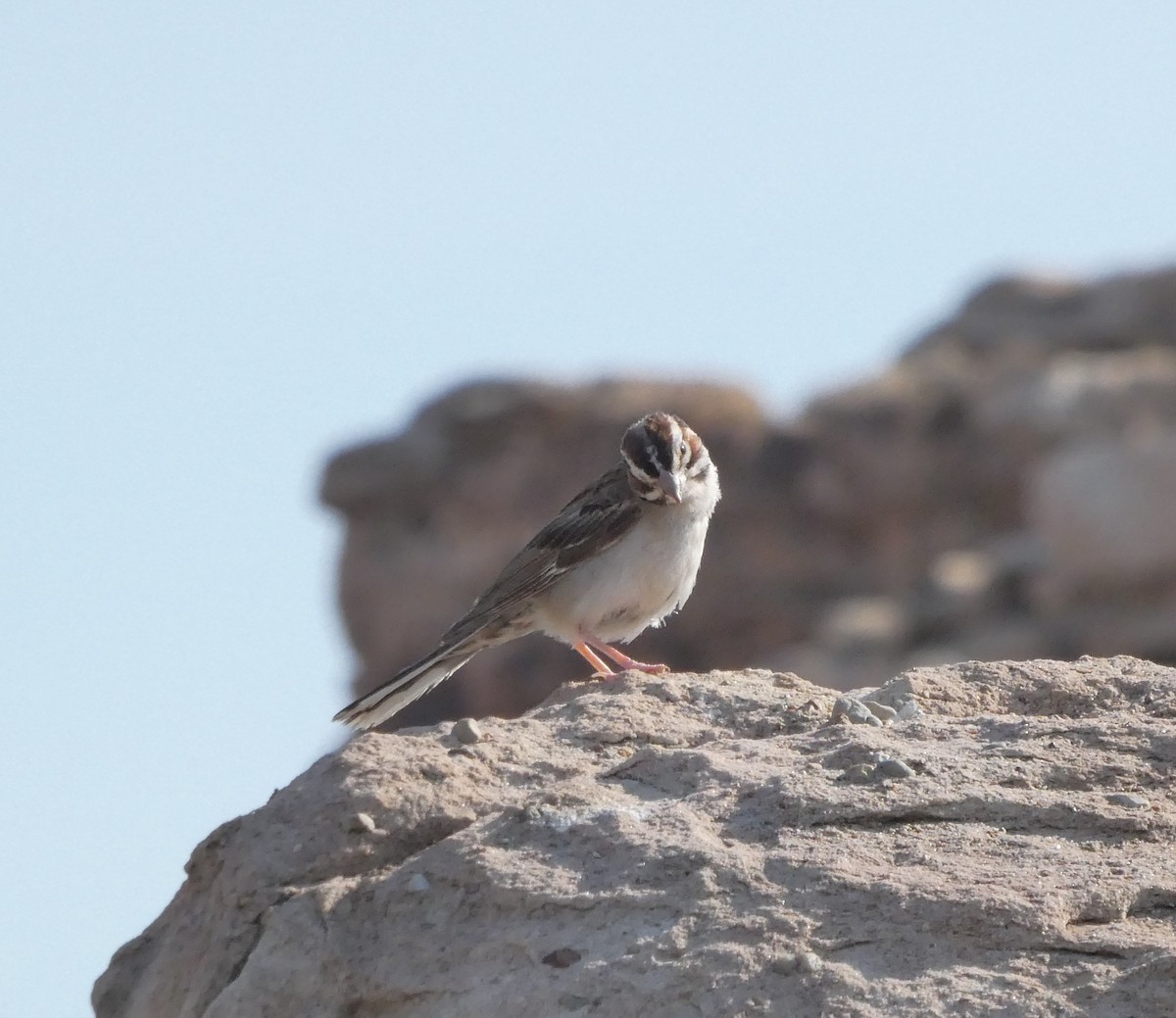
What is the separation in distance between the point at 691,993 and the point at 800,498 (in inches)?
1416

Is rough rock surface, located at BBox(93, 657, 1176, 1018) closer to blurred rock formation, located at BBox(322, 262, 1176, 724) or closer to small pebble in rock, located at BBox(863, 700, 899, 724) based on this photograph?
small pebble in rock, located at BBox(863, 700, 899, 724)

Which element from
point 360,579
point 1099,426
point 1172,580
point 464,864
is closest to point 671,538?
point 464,864

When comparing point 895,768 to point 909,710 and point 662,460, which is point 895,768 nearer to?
point 909,710

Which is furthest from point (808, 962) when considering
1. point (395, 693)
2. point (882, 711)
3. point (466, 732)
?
point (395, 693)

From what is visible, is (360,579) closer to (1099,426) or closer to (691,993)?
(1099,426)

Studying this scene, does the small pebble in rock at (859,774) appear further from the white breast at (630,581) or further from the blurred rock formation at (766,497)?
the blurred rock formation at (766,497)

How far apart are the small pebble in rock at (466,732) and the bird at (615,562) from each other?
2.51 meters

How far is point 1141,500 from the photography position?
32.5 metres

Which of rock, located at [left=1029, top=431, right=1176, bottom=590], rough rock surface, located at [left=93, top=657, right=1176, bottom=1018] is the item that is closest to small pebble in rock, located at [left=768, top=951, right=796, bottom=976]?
rough rock surface, located at [left=93, top=657, right=1176, bottom=1018]

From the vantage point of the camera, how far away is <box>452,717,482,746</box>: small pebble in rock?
600cm

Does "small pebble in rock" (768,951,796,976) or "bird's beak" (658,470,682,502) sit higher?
"bird's beak" (658,470,682,502)

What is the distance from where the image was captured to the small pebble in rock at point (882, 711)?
6.40 metres

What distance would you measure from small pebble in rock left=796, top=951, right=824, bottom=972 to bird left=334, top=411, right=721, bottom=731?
144 inches

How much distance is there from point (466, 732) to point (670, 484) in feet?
9.31
